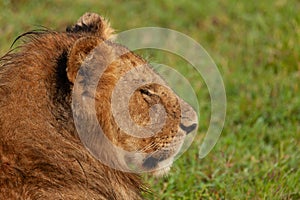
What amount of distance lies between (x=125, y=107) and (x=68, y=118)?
353 mm

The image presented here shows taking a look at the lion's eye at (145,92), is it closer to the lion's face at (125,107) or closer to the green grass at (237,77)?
the lion's face at (125,107)

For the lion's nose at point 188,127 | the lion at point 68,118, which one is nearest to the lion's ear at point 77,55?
the lion at point 68,118

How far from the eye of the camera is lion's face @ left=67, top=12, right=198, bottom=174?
11.2 ft

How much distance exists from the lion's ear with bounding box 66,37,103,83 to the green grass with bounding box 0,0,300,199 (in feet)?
3.88

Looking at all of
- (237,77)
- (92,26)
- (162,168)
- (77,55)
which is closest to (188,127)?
(162,168)

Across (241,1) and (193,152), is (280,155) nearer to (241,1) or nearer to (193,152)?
(193,152)

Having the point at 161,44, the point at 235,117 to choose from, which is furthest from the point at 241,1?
the point at 235,117

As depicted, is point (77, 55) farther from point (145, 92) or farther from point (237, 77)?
point (237, 77)

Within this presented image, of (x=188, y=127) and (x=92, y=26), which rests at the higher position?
(x=92, y=26)

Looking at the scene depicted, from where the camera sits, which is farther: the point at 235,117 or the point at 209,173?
the point at 235,117

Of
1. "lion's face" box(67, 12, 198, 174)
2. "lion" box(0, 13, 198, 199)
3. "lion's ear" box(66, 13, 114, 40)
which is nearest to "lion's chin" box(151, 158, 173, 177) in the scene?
"lion's face" box(67, 12, 198, 174)

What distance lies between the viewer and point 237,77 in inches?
269

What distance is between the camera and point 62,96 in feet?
11.1

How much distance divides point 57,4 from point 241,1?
7.13ft
